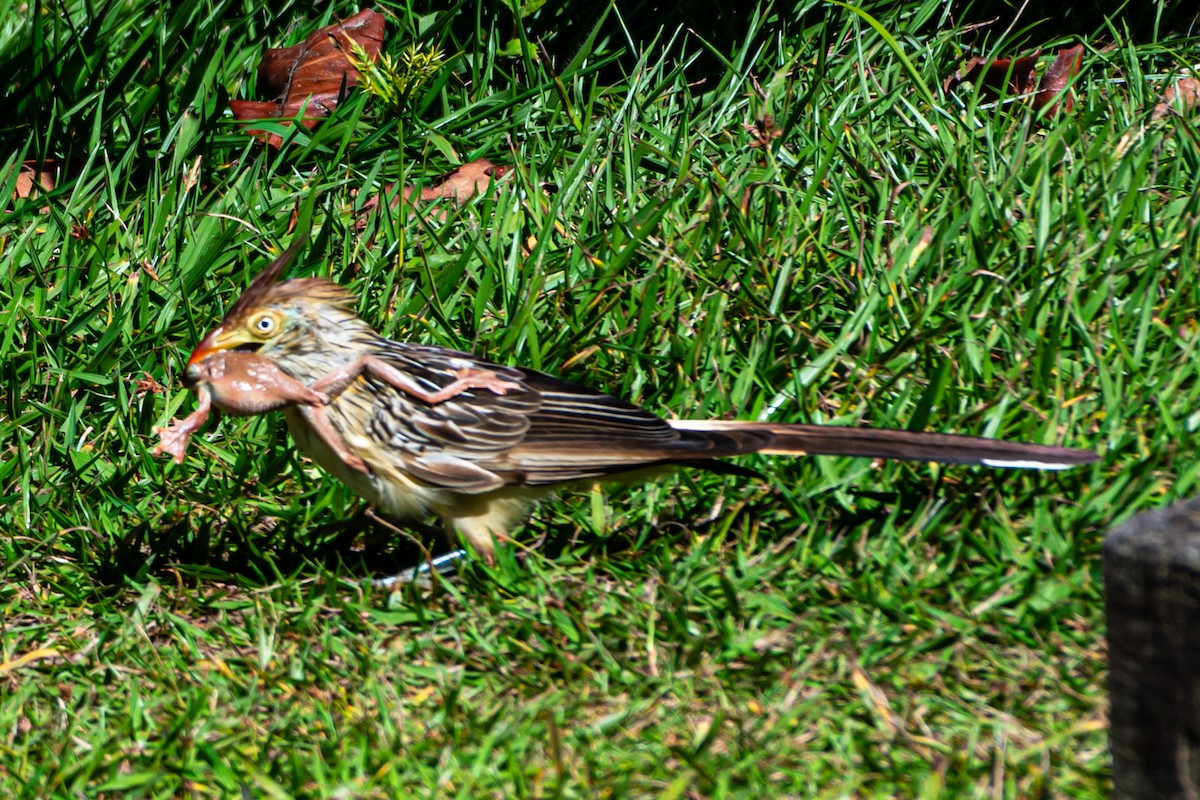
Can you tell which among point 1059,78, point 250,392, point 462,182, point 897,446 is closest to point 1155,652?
point 897,446

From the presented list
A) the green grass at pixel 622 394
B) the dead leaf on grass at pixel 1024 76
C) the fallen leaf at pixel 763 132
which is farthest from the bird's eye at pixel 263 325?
the dead leaf on grass at pixel 1024 76

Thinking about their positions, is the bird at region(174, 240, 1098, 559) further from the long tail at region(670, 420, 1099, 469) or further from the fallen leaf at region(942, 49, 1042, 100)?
the fallen leaf at region(942, 49, 1042, 100)

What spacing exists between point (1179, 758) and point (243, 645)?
2.42 m

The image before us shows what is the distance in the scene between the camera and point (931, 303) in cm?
476

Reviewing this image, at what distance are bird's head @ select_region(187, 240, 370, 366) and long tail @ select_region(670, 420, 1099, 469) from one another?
1150 millimetres

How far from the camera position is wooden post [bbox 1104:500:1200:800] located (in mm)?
2551

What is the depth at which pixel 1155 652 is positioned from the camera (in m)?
2.61

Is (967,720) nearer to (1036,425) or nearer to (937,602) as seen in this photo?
(937,602)

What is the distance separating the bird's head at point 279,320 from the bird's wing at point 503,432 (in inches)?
7.5

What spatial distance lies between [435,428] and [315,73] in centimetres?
282

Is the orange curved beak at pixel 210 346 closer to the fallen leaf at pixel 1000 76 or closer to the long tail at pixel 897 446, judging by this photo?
the long tail at pixel 897 446

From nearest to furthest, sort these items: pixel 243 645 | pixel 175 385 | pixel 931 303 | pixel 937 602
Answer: pixel 937 602
pixel 243 645
pixel 931 303
pixel 175 385

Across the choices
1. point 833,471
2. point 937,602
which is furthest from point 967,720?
point 833,471

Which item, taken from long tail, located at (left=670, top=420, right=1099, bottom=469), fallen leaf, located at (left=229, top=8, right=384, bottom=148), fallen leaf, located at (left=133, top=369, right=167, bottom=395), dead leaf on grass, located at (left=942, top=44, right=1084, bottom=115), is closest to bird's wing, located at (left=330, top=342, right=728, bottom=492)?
long tail, located at (left=670, top=420, right=1099, bottom=469)
